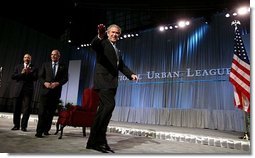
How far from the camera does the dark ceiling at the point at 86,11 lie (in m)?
6.84

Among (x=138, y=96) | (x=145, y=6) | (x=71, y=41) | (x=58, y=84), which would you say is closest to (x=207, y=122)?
(x=138, y=96)

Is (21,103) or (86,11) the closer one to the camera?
(21,103)

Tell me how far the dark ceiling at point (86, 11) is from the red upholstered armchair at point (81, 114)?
428 centimetres

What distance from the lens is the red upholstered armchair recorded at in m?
3.24

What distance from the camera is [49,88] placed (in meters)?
3.12

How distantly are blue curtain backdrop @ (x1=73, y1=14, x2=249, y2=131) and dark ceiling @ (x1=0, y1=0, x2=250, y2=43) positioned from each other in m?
0.67

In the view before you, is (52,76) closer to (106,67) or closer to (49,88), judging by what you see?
Answer: (49,88)

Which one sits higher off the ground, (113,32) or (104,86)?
(113,32)

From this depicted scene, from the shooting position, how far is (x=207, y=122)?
659cm

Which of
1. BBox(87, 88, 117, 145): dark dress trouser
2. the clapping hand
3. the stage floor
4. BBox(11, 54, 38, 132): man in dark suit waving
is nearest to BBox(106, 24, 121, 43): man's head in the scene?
the clapping hand

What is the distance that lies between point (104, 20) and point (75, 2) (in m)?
1.58

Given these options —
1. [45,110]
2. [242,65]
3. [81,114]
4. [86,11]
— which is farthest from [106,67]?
[86,11]

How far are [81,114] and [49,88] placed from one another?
564 mm

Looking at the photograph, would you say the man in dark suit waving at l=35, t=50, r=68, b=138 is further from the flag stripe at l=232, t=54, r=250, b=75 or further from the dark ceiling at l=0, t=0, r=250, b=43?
the dark ceiling at l=0, t=0, r=250, b=43
